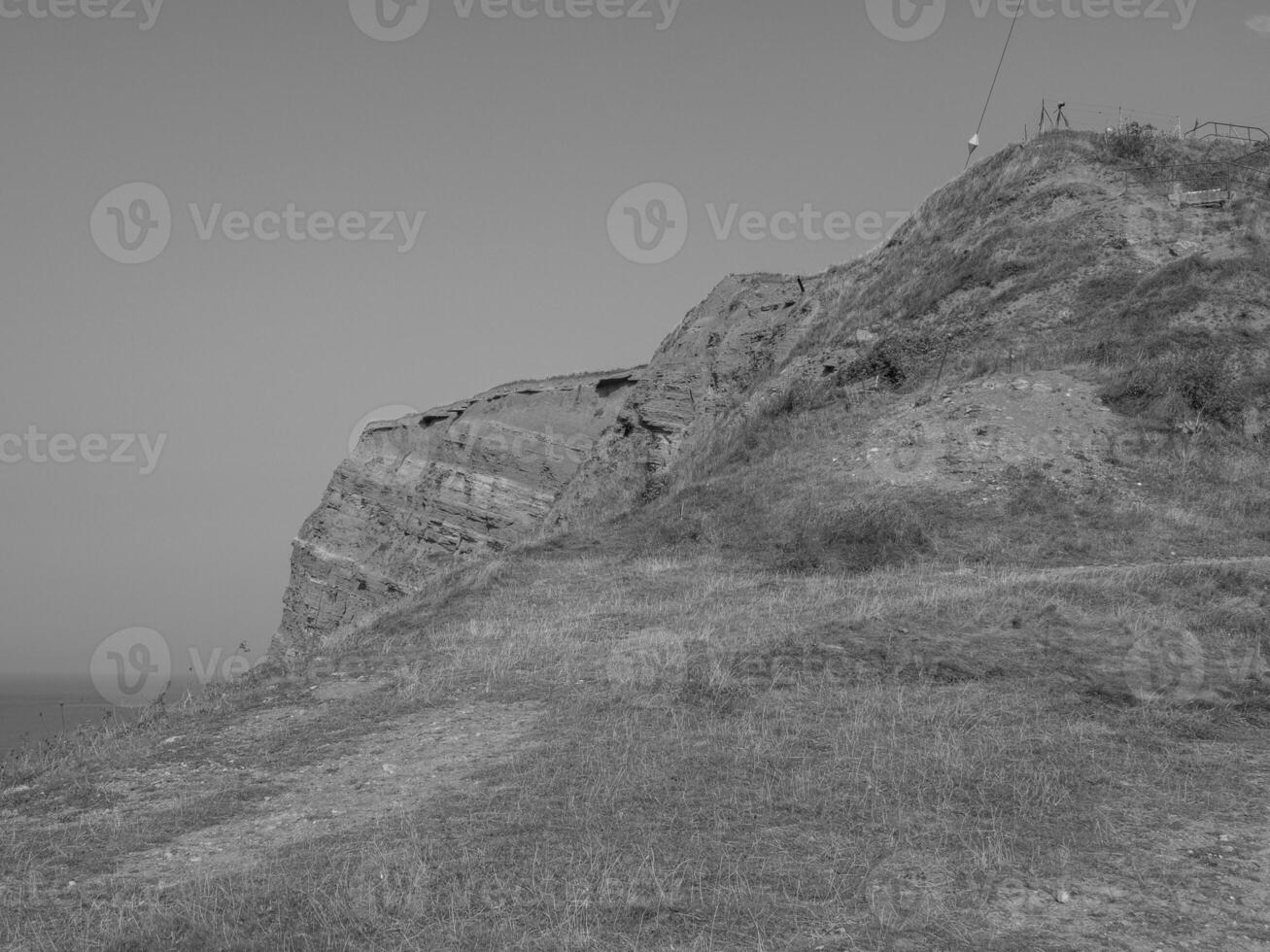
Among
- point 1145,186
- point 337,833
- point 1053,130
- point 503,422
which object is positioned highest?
point 1053,130

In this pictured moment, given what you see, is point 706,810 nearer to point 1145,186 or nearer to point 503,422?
point 1145,186

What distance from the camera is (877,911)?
231 inches

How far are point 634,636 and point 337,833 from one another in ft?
23.2

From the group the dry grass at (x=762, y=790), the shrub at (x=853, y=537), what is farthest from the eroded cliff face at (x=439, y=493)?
the dry grass at (x=762, y=790)

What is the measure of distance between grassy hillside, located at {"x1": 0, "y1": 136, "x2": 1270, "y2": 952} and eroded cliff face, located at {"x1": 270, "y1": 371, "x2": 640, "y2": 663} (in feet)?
68.2

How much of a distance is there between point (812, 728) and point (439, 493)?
124ft

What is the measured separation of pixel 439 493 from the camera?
152 feet

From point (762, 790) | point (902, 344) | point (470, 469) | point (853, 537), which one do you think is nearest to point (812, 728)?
point (762, 790)

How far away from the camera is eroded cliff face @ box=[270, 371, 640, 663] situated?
4497cm

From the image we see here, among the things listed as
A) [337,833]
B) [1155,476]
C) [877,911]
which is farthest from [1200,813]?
[1155,476]

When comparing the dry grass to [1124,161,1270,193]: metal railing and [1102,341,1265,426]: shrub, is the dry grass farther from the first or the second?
[1124,161,1270,193]: metal railing

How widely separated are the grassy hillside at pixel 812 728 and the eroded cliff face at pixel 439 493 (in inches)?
819

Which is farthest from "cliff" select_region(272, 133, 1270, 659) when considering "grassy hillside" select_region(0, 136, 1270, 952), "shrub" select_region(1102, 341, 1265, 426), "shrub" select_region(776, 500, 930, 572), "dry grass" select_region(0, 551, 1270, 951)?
"dry grass" select_region(0, 551, 1270, 951)

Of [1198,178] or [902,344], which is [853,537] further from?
[1198,178]
